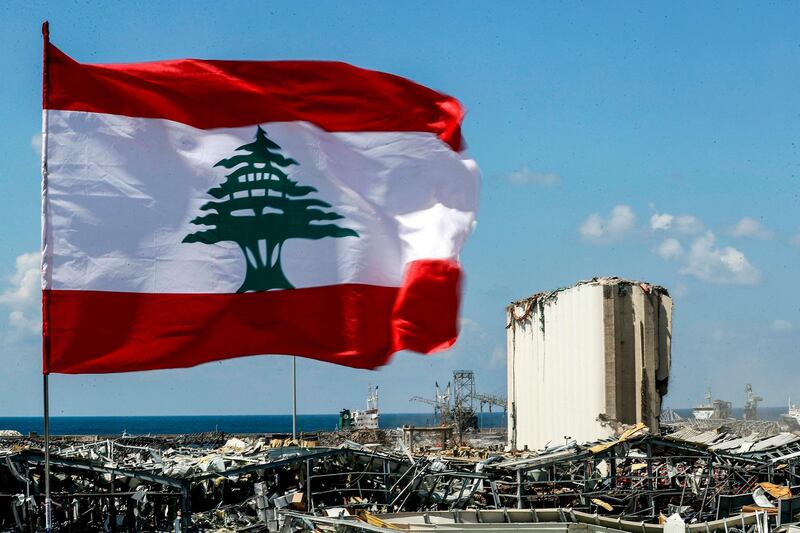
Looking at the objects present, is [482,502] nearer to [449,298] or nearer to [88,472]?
[88,472]

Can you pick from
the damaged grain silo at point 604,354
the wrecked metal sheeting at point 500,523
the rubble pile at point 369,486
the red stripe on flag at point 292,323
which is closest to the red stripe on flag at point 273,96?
the red stripe on flag at point 292,323

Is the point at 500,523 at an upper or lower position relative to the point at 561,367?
lower

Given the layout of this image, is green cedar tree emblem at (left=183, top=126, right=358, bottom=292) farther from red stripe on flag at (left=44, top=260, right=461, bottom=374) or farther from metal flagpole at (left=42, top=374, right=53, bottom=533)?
metal flagpole at (left=42, top=374, right=53, bottom=533)

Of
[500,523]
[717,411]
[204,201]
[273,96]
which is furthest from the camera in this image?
[717,411]

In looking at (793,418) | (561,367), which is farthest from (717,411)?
(561,367)

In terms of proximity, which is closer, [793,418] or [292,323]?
[292,323]

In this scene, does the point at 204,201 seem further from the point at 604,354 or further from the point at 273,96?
the point at 604,354
